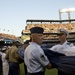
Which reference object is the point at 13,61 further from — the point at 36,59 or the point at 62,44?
the point at 36,59

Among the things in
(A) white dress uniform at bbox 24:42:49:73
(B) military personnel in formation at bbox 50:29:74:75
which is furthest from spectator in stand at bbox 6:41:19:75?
(A) white dress uniform at bbox 24:42:49:73

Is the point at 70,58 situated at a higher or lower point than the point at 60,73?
higher

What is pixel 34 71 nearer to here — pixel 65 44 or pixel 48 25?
pixel 65 44

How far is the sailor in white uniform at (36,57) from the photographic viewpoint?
416cm

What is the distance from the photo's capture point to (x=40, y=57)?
4.15 metres

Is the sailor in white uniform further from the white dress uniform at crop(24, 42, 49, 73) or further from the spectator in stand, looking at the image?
the spectator in stand

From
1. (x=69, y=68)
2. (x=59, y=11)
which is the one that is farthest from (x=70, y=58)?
(x=59, y=11)

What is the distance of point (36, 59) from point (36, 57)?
0.13 feet

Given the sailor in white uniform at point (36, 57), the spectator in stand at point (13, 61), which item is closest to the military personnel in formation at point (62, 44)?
the sailor in white uniform at point (36, 57)

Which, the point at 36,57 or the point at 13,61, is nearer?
the point at 36,57

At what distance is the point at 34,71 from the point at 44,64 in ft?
0.75

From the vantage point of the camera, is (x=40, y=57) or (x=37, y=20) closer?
(x=40, y=57)

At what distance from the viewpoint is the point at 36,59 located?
13.9 ft

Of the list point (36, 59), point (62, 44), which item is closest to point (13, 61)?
point (62, 44)
